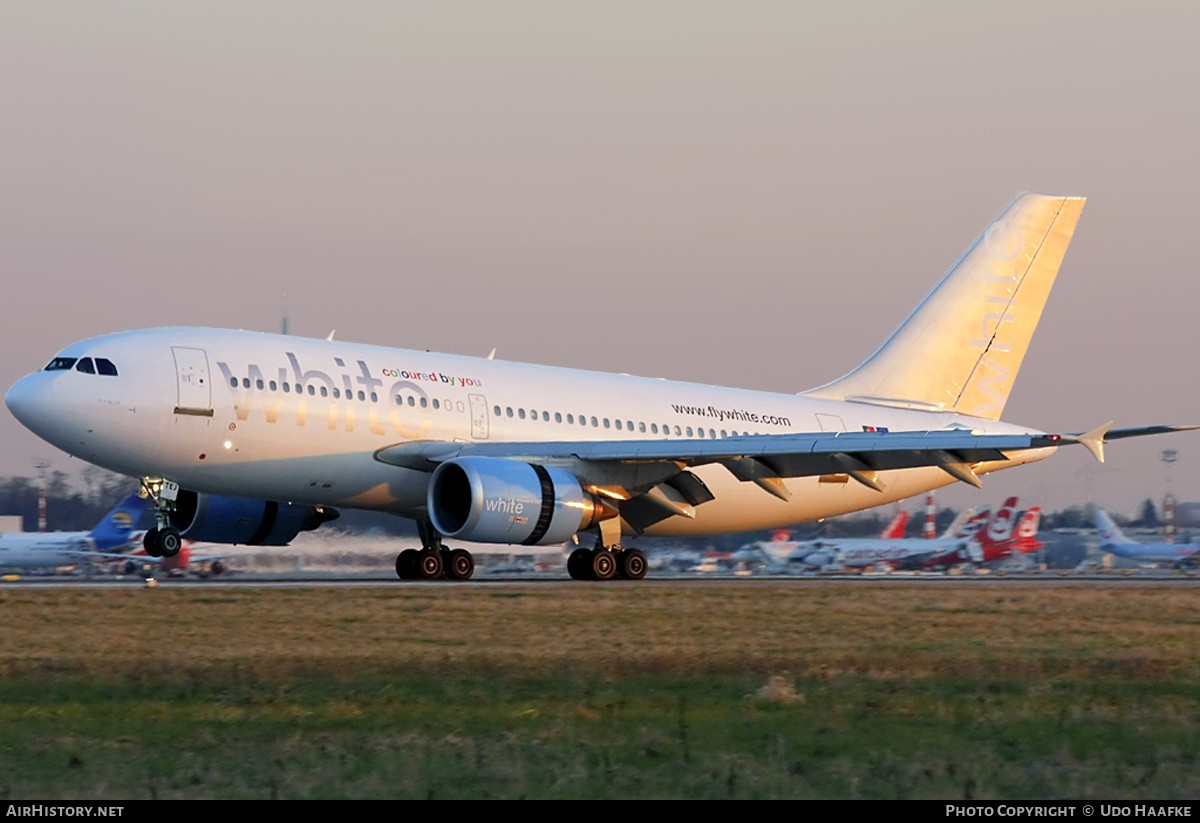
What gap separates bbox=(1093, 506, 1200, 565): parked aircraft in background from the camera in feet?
194

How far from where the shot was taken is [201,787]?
820 centimetres

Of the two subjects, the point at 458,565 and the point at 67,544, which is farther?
the point at 67,544

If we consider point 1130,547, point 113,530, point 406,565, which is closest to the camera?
point 406,565

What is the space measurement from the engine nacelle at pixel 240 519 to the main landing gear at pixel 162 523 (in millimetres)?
2600

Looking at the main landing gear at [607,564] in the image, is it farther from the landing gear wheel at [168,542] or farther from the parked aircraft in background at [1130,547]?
the parked aircraft in background at [1130,547]

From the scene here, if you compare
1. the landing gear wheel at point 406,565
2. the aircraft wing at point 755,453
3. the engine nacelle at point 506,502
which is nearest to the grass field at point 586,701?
the engine nacelle at point 506,502

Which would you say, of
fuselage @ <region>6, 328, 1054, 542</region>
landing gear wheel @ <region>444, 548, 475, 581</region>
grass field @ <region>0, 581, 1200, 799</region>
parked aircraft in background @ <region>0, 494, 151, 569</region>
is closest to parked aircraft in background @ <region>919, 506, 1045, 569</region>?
fuselage @ <region>6, 328, 1054, 542</region>

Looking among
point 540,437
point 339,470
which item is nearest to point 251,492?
point 339,470

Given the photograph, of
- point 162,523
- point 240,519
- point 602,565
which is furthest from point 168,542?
point 602,565

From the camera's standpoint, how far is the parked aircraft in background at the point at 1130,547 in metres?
59.0

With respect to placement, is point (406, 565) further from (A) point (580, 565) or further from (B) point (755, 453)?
(B) point (755, 453)

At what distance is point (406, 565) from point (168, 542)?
5051 millimetres

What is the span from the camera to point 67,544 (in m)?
51.8
